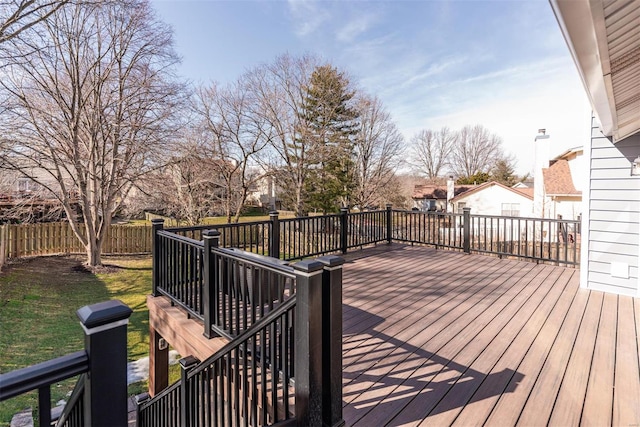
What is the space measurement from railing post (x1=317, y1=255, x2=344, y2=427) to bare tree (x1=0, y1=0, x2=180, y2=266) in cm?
962

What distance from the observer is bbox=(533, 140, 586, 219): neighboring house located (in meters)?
14.5

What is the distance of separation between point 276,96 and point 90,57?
7175 mm

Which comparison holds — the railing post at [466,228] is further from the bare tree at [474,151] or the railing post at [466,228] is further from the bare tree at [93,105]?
the bare tree at [474,151]

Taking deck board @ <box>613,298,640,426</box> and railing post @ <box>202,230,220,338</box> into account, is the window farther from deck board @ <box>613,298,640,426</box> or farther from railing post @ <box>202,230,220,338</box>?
railing post @ <box>202,230,220,338</box>

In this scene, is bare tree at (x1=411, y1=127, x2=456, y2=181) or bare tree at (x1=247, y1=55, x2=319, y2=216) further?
bare tree at (x1=411, y1=127, x2=456, y2=181)

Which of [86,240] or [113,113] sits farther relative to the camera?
[86,240]

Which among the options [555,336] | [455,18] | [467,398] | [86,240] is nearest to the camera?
[467,398]

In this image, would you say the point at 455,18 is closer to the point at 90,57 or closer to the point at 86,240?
the point at 90,57

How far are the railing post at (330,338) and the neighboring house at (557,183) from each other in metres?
16.6

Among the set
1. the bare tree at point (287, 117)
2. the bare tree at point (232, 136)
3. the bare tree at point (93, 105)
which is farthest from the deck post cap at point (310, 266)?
the bare tree at point (287, 117)

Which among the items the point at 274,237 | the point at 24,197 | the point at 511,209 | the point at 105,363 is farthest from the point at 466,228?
the point at 511,209

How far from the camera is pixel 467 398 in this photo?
6.47 feet

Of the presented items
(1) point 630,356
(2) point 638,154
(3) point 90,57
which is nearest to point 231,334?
(1) point 630,356

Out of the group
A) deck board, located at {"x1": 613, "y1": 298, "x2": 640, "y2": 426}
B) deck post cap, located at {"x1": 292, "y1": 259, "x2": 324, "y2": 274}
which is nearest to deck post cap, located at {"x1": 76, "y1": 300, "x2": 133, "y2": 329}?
deck post cap, located at {"x1": 292, "y1": 259, "x2": 324, "y2": 274}
